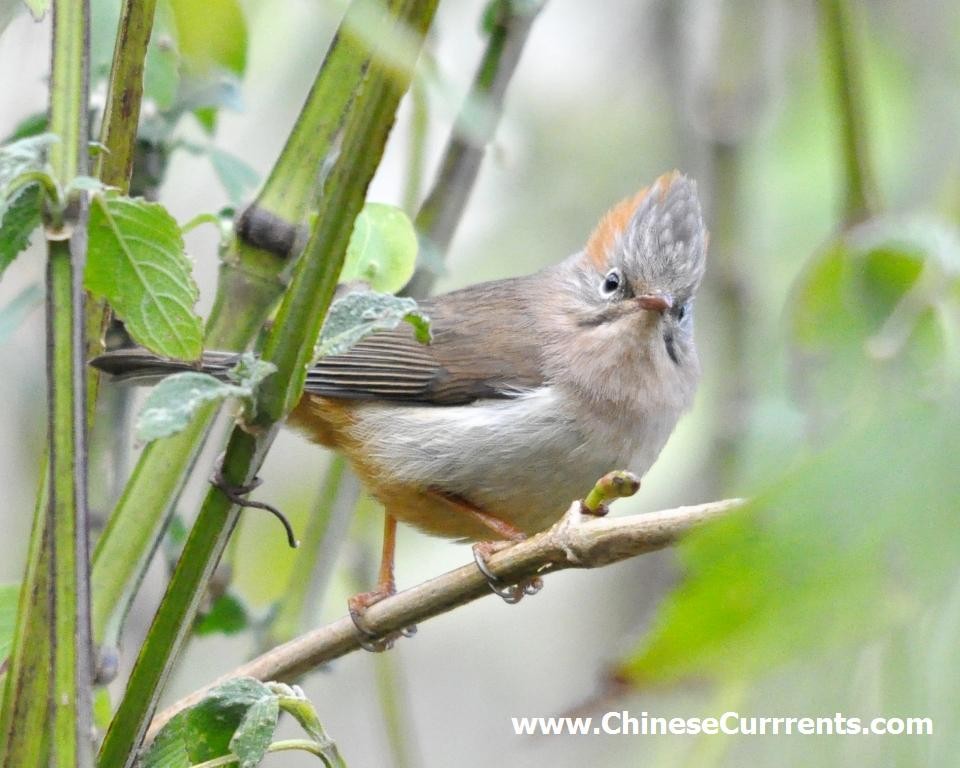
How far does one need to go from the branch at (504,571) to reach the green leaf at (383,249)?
0.49 meters

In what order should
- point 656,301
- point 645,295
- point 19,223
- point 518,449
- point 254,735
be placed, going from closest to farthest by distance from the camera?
point 19,223 → point 254,735 → point 518,449 → point 656,301 → point 645,295

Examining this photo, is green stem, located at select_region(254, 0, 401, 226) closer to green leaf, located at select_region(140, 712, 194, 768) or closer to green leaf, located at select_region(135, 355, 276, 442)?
green leaf, located at select_region(135, 355, 276, 442)

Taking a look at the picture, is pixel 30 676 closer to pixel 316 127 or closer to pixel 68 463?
pixel 68 463

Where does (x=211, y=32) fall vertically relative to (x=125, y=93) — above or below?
above

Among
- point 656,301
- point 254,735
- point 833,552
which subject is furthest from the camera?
point 656,301

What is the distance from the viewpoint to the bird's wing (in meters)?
3.54

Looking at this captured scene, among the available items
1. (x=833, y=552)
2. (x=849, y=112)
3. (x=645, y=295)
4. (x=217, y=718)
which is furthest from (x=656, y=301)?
(x=833, y=552)

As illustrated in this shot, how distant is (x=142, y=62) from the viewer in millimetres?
1495

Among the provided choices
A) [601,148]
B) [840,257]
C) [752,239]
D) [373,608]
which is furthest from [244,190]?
[601,148]

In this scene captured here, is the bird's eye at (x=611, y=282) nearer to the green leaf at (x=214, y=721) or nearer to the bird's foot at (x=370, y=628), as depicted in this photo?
the bird's foot at (x=370, y=628)

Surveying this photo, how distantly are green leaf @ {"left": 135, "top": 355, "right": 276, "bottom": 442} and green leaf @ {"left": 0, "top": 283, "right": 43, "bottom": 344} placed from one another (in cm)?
92

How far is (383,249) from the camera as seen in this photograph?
202 cm

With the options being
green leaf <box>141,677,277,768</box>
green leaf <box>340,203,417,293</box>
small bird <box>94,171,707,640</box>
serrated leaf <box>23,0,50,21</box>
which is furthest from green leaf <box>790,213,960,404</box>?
serrated leaf <box>23,0,50,21</box>

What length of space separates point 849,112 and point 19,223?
79.8 inches
